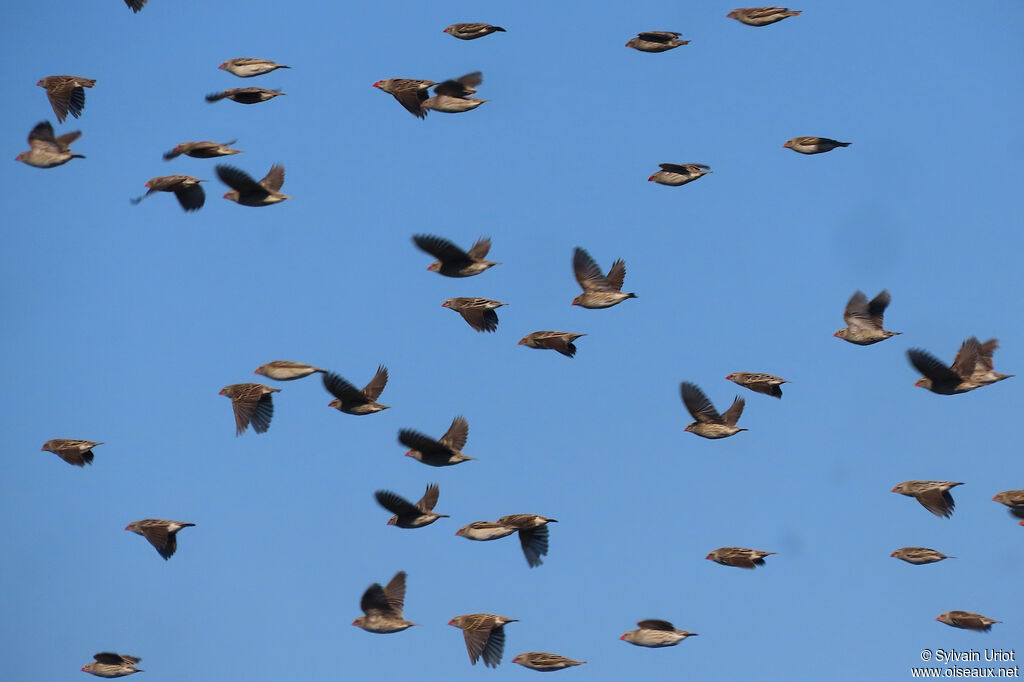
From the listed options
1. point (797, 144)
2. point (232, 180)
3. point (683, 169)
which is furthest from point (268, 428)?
point (797, 144)

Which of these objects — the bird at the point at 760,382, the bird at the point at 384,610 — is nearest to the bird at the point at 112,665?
the bird at the point at 384,610

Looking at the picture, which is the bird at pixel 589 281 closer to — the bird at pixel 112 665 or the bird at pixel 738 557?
the bird at pixel 738 557

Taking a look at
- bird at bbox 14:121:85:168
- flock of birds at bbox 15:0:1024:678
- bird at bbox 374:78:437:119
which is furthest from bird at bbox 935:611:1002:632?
bird at bbox 14:121:85:168

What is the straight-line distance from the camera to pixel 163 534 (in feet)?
136

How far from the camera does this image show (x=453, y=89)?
43406mm

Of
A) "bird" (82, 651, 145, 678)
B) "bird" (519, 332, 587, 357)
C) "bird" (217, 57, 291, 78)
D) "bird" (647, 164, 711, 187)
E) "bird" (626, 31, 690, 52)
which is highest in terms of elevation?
"bird" (626, 31, 690, 52)

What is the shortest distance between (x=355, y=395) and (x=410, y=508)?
3831 mm

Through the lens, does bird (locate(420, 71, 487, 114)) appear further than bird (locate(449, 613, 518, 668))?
Yes

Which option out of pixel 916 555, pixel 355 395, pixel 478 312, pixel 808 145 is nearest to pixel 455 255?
pixel 478 312

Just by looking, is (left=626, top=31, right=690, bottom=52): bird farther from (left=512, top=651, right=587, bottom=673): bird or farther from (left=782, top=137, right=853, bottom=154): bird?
(left=512, top=651, right=587, bottom=673): bird

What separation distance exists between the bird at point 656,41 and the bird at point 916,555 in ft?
54.6

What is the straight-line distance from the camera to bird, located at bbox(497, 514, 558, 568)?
136 ft

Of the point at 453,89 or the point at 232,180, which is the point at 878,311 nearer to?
the point at 453,89

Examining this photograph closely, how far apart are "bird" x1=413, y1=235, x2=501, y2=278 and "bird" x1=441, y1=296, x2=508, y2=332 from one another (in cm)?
91
